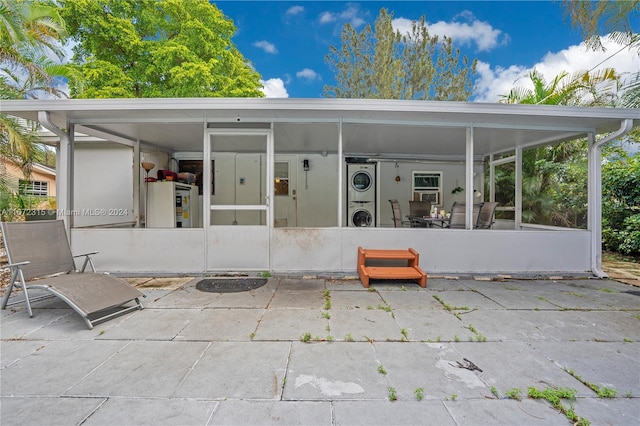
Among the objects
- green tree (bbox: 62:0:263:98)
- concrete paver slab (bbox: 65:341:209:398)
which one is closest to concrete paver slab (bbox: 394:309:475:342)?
concrete paver slab (bbox: 65:341:209:398)

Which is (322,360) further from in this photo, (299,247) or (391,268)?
(299,247)

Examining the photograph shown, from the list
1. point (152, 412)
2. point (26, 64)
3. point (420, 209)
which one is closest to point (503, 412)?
point (152, 412)

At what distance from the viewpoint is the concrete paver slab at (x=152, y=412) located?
1.56 meters

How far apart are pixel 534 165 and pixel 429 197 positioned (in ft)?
8.33

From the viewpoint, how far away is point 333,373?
2.01 metres

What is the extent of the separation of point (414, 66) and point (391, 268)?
13.1m

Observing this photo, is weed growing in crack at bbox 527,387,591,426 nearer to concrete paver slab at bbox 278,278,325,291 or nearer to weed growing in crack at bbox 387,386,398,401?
weed growing in crack at bbox 387,386,398,401

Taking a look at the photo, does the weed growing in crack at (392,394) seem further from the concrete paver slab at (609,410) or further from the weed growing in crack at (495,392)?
the concrete paver slab at (609,410)

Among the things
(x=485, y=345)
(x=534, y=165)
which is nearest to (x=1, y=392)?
(x=485, y=345)

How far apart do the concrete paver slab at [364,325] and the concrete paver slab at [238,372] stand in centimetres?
57

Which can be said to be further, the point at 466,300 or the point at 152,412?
the point at 466,300

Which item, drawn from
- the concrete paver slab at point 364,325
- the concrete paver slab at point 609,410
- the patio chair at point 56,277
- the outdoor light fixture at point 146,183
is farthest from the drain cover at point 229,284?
the concrete paver slab at point 609,410

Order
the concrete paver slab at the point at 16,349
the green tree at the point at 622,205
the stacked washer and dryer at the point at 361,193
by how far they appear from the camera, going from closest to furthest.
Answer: the concrete paver slab at the point at 16,349, the green tree at the point at 622,205, the stacked washer and dryer at the point at 361,193

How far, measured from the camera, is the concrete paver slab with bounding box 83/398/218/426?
1558mm
